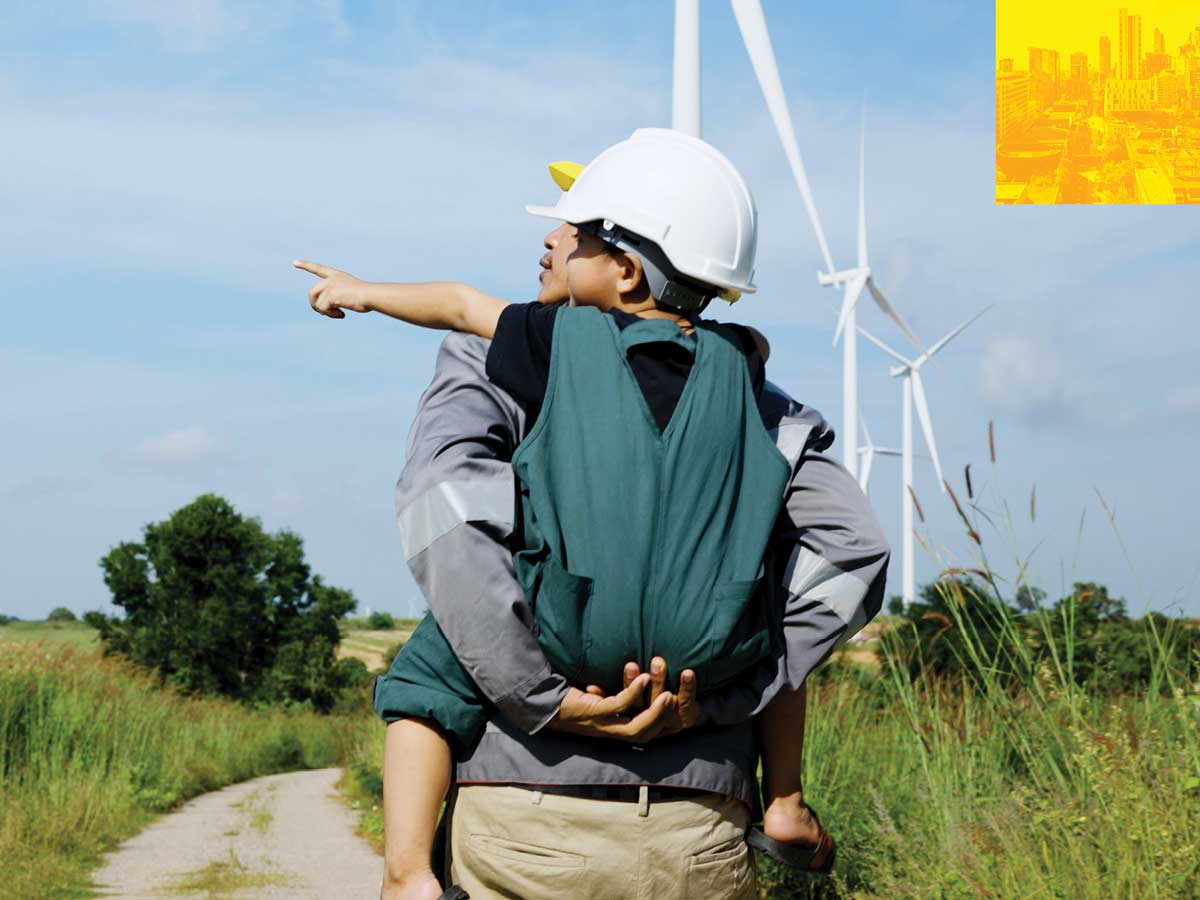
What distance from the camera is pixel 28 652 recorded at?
13812 millimetres

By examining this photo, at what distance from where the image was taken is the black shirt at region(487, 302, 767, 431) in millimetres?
1993

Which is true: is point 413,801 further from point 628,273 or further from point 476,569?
point 628,273

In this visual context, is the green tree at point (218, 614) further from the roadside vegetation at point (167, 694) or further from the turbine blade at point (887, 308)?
the turbine blade at point (887, 308)

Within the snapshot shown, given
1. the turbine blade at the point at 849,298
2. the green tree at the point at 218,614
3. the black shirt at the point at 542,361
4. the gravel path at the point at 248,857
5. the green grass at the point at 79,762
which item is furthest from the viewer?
the green tree at the point at 218,614

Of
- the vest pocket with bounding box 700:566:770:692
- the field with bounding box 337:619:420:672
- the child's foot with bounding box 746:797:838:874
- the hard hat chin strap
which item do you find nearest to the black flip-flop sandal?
the child's foot with bounding box 746:797:838:874

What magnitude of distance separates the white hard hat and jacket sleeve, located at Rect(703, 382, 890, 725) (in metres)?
0.28

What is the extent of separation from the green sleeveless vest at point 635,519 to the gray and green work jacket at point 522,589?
2.3 inches

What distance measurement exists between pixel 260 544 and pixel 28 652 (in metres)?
24.2

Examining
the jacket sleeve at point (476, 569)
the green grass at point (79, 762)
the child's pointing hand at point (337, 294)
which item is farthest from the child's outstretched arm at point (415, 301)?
the green grass at point (79, 762)

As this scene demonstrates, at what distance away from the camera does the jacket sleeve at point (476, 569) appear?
1.90 meters

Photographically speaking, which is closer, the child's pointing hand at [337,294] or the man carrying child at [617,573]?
the man carrying child at [617,573]

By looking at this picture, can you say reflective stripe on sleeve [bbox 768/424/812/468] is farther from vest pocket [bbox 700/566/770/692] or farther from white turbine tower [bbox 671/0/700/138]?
white turbine tower [bbox 671/0/700/138]

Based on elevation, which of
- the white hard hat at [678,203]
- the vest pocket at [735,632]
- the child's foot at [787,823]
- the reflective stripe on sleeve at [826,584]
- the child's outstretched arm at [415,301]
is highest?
the white hard hat at [678,203]

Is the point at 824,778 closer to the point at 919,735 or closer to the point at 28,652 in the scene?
the point at 919,735
